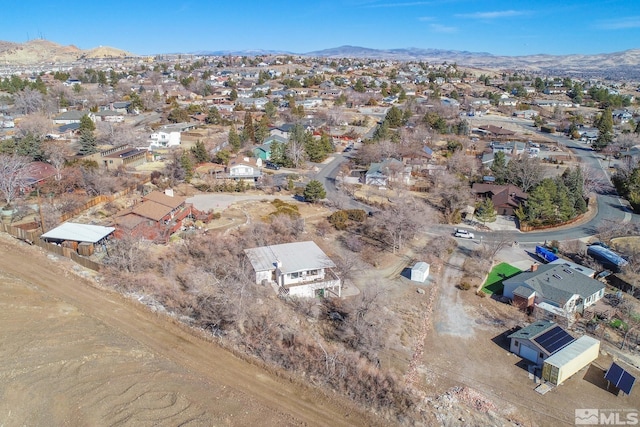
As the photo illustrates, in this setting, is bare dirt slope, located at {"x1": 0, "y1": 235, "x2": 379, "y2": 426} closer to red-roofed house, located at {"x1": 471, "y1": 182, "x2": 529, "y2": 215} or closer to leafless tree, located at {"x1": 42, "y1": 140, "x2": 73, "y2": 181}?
leafless tree, located at {"x1": 42, "y1": 140, "x2": 73, "y2": 181}

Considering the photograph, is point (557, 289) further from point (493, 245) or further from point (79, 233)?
point (79, 233)

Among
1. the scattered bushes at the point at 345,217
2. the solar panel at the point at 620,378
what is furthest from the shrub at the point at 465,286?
the scattered bushes at the point at 345,217

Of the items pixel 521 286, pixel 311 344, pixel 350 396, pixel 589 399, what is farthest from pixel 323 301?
pixel 589 399

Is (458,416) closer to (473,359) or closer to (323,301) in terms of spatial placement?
(473,359)

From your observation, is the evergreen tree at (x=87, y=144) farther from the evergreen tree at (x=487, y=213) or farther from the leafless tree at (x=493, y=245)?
the leafless tree at (x=493, y=245)

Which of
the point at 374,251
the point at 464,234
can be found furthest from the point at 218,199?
the point at 464,234

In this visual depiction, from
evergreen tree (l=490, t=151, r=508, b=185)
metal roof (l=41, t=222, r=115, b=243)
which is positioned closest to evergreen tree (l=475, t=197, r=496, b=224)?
evergreen tree (l=490, t=151, r=508, b=185)
